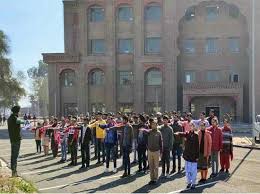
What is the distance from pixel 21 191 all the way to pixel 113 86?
1886 inches

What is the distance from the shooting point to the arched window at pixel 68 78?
61.8 metres

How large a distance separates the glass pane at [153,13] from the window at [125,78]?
7041 mm

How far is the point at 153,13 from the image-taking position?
59812 millimetres

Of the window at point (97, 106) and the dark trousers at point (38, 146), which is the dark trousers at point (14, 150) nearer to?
the dark trousers at point (38, 146)

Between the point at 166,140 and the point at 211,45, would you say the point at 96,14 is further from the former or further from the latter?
the point at 166,140

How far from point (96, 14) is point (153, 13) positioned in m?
7.07

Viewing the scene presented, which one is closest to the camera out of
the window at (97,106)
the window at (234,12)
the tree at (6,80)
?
the window at (234,12)

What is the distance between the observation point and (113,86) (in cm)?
5959

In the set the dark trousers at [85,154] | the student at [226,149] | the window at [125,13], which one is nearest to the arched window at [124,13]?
the window at [125,13]

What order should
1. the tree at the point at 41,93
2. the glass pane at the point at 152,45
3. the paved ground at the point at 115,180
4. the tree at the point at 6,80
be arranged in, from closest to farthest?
1. the paved ground at the point at 115,180
2. the glass pane at the point at 152,45
3. the tree at the point at 6,80
4. the tree at the point at 41,93

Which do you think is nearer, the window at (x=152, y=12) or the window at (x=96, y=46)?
the window at (x=152, y=12)

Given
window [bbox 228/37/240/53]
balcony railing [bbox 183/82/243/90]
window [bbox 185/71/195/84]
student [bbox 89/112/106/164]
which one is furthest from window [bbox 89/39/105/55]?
student [bbox 89/112/106/164]

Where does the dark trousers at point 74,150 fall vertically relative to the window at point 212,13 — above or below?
below

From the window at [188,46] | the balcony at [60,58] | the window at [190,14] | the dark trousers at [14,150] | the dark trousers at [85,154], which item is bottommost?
the dark trousers at [85,154]
